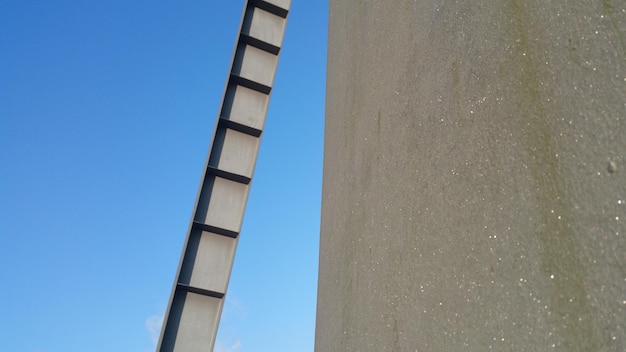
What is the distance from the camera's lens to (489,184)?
1.07 meters

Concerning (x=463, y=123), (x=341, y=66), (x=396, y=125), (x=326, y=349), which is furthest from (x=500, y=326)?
(x=341, y=66)

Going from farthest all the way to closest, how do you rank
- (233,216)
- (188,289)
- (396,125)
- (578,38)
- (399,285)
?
(233,216) → (188,289) → (396,125) → (399,285) → (578,38)

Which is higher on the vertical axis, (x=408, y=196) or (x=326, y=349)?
(x=408, y=196)

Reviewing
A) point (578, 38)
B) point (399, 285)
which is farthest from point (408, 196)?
point (578, 38)

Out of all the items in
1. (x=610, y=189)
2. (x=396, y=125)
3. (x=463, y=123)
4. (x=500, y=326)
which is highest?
(x=396, y=125)

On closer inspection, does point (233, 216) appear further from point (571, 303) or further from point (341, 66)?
point (571, 303)

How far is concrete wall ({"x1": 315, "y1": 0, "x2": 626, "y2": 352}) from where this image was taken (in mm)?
820

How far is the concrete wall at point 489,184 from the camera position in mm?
820

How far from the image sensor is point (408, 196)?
1.38 meters

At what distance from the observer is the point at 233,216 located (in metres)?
4.82

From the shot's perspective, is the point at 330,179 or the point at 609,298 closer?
the point at 609,298

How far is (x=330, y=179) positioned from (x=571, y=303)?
141cm

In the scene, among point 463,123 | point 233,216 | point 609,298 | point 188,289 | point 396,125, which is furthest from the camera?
point 233,216

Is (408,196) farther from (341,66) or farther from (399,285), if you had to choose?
(341,66)
